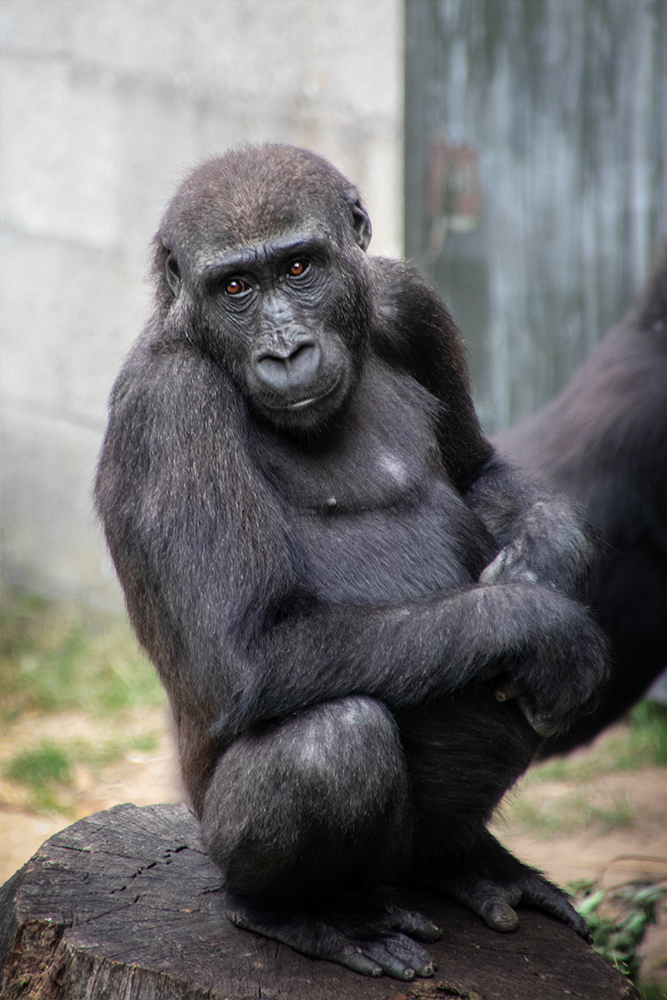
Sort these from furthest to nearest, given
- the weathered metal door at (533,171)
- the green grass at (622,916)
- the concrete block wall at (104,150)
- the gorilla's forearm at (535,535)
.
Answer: the concrete block wall at (104,150)
the weathered metal door at (533,171)
the green grass at (622,916)
the gorilla's forearm at (535,535)

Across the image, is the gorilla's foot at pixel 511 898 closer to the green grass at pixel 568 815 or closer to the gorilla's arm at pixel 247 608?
the gorilla's arm at pixel 247 608

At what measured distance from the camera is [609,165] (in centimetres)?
589

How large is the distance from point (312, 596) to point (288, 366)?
56 cm

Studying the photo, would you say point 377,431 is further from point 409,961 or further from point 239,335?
point 409,961

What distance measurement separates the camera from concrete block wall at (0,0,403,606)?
652 cm

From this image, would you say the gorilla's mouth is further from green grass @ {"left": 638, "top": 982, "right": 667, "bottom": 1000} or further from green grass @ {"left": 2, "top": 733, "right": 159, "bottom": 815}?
green grass @ {"left": 2, "top": 733, "right": 159, "bottom": 815}

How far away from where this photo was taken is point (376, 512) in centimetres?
310

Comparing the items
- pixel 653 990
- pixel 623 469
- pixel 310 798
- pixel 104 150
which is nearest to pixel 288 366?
Answer: pixel 310 798

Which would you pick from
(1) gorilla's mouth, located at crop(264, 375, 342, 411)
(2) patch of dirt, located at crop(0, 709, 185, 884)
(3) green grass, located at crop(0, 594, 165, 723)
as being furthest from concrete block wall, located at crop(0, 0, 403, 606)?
(1) gorilla's mouth, located at crop(264, 375, 342, 411)

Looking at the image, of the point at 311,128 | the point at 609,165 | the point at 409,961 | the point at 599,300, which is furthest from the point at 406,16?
the point at 409,961

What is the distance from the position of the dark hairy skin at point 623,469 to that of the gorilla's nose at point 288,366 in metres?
2.50

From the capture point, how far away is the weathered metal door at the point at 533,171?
5750 millimetres

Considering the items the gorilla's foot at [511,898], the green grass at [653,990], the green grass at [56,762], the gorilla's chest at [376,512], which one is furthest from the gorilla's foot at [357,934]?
the green grass at [56,762]

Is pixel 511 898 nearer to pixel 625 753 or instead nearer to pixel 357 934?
pixel 357 934
